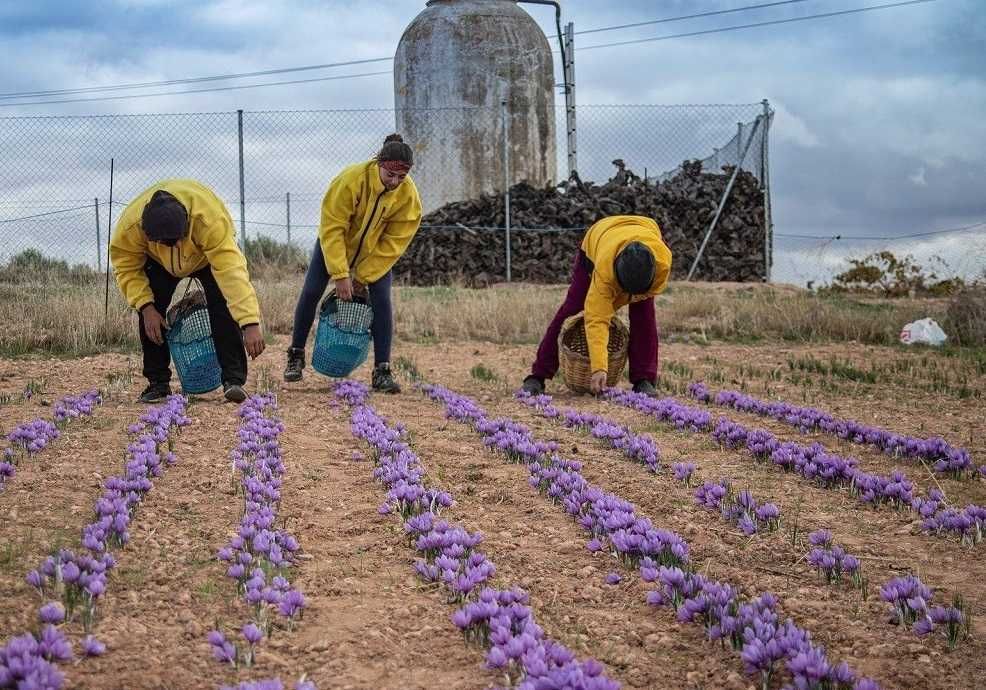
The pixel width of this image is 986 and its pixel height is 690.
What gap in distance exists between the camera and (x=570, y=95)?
67.8ft

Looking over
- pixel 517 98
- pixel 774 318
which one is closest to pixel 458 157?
pixel 517 98

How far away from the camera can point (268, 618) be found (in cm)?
316

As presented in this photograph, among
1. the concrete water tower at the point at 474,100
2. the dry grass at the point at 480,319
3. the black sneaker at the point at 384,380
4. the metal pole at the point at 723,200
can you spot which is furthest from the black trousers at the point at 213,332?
the concrete water tower at the point at 474,100

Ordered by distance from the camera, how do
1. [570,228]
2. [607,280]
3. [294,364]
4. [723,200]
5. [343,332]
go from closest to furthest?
[607,280] < [343,332] < [294,364] < [570,228] < [723,200]

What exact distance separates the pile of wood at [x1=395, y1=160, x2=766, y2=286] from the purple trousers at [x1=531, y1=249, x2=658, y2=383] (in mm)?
10379

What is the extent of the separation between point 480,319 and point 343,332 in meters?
4.32

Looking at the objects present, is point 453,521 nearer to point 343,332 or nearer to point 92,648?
point 92,648

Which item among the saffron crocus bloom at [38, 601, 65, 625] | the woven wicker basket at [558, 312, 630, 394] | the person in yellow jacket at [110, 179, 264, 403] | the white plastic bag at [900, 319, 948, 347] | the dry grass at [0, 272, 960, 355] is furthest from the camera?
the white plastic bag at [900, 319, 948, 347]

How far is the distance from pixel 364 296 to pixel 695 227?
41.7 ft

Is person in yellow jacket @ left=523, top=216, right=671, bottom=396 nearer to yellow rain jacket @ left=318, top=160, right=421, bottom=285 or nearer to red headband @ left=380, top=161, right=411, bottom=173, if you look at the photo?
yellow rain jacket @ left=318, top=160, right=421, bottom=285

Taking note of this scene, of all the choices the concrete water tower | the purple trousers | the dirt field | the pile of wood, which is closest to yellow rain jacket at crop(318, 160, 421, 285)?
the dirt field

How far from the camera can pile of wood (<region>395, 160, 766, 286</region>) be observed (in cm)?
1836

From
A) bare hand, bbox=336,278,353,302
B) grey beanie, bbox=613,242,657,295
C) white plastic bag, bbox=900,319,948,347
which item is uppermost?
grey beanie, bbox=613,242,657,295

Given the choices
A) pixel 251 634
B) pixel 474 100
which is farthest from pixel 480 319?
pixel 474 100
